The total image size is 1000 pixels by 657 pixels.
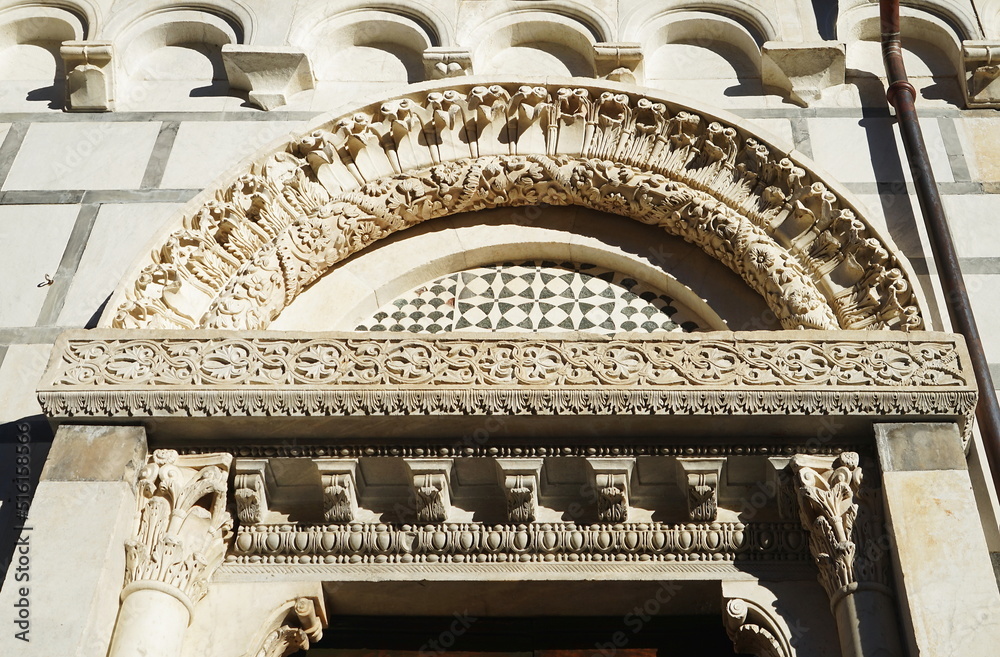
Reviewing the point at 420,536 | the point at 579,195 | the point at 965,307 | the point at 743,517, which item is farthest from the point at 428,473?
the point at 965,307

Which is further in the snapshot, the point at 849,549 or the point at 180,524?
the point at 180,524

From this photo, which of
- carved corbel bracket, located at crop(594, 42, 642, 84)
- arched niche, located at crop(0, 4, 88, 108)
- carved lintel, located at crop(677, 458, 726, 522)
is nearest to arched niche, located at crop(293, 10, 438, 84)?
carved corbel bracket, located at crop(594, 42, 642, 84)

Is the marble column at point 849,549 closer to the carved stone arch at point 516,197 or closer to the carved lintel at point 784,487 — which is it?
the carved lintel at point 784,487

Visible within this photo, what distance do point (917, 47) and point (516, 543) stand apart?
4776 millimetres

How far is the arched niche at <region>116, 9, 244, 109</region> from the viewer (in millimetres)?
8719

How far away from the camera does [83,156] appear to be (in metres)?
8.28

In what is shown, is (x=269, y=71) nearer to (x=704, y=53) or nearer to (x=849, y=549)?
(x=704, y=53)

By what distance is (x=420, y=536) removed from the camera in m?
6.37

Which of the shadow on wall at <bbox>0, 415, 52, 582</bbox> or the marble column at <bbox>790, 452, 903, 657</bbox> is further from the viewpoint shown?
the shadow on wall at <bbox>0, 415, 52, 582</bbox>

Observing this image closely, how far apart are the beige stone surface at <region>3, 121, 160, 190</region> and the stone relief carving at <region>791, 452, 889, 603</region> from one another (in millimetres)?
4421

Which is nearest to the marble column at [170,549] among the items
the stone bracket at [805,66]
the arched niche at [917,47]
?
the stone bracket at [805,66]

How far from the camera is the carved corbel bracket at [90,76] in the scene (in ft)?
28.0

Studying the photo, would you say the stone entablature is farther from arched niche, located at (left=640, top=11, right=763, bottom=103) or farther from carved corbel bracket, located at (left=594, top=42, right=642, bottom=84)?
arched niche, located at (left=640, top=11, right=763, bottom=103)

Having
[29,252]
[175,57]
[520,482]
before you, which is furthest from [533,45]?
[520,482]
